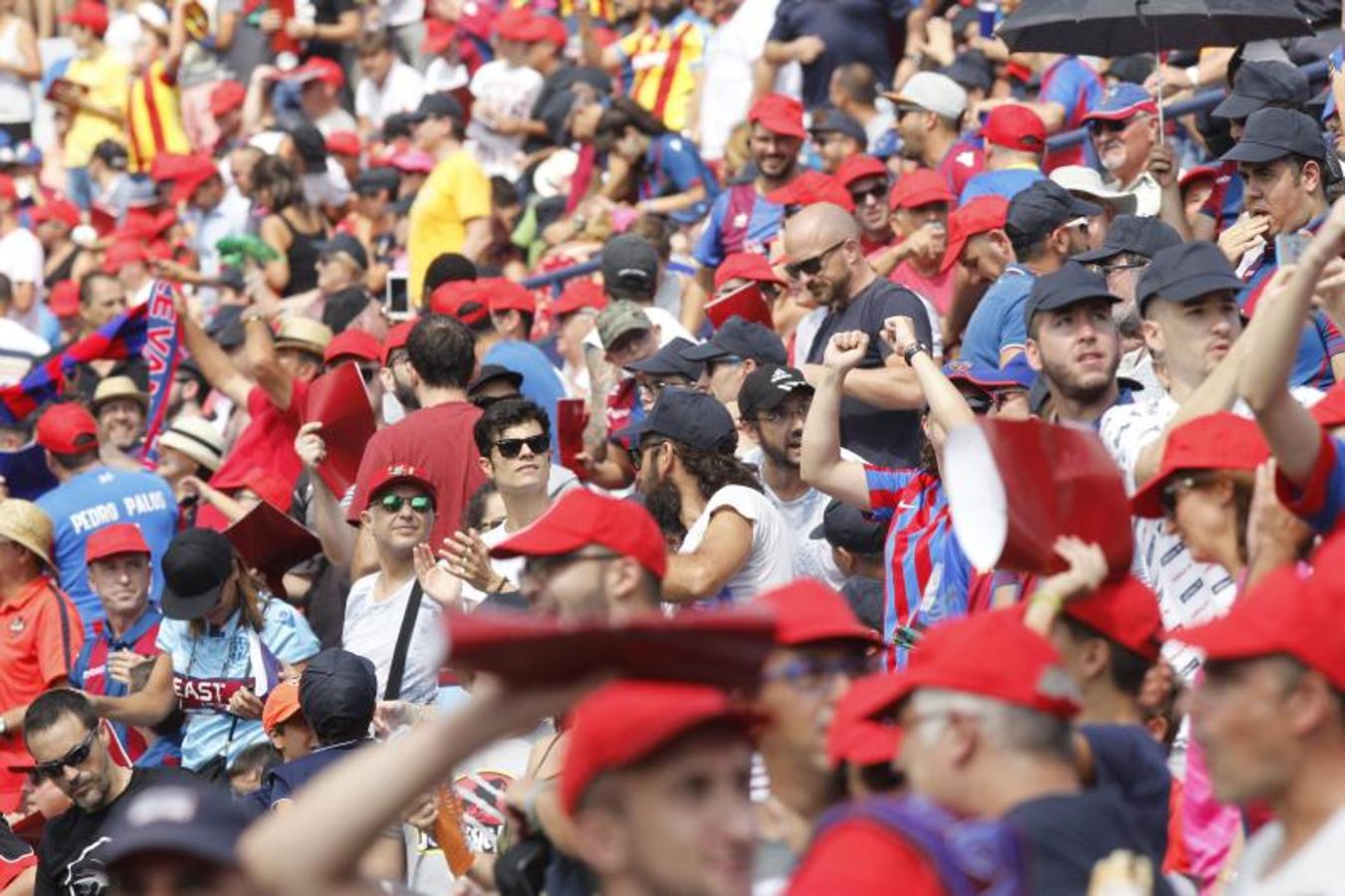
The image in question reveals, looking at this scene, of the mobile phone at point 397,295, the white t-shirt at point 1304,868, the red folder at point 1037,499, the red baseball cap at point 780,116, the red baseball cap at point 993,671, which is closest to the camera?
the white t-shirt at point 1304,868

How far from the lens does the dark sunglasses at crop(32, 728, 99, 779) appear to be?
8969 millimetres

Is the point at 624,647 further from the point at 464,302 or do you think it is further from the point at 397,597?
the point at 464,302

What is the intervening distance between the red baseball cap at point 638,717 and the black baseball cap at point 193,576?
5.87 m

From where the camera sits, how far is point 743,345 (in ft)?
31.8

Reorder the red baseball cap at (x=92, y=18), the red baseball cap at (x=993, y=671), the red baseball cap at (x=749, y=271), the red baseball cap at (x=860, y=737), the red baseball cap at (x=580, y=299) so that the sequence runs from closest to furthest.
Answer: the red baseball cap at (x=993, y=671)
the red baseball cap at (x=860, y=737)
the red baseball cap at (x=749, y=271)
the red baseball cap at (x=580, y=299)
the red baseball cap at (x=92, y=18)

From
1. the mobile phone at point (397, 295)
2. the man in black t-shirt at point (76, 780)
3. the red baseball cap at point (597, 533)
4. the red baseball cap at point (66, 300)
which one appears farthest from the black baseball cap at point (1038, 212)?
the red baseball cap at point (66, 300)

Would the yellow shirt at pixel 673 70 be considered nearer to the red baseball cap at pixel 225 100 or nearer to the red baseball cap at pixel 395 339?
the red baseball cap at pixel 225 100

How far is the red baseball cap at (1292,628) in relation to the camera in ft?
15.0

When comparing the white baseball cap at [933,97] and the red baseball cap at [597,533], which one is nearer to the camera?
the red baseball cap at [597,533]

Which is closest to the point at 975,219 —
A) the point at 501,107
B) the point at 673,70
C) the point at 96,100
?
the point at 673,70

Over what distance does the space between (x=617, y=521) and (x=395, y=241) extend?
11.0 meters

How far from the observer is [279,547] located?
34.5ft

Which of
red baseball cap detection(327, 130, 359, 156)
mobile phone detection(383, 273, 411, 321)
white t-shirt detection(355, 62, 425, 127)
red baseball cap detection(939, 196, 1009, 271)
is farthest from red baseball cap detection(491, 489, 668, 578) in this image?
white t-shirt detection(355, 62, 425, 127)

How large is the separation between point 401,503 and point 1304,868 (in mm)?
5165
